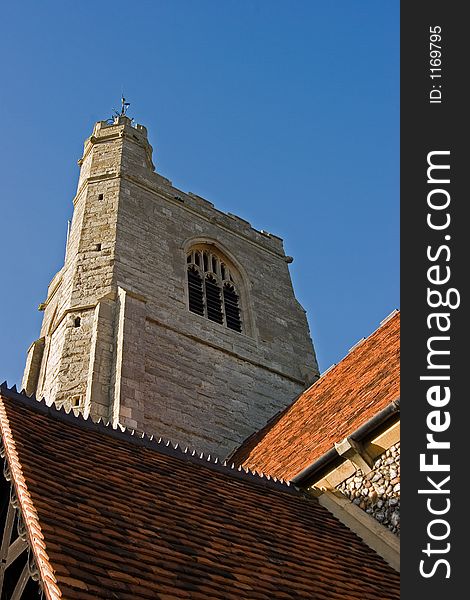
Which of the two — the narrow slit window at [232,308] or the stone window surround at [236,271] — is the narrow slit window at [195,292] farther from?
the narrow slit window at [232,308]

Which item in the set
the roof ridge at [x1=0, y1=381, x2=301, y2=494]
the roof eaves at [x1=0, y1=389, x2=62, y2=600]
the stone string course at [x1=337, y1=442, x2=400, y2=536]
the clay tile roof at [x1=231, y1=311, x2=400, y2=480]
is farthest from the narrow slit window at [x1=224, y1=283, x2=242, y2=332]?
the roof eaves at [x1=0, y1=389, x2=62, y2=600]

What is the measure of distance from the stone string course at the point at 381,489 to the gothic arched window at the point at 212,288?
835 centimetres

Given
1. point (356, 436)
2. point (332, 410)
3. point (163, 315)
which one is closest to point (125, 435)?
point (356, 436)

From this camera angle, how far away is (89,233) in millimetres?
14961

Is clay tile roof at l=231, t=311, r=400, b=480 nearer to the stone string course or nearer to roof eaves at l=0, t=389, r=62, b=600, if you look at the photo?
the stone string course

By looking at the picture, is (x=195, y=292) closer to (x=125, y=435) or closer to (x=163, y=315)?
(x=163, y=315)

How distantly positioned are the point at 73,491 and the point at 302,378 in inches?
428

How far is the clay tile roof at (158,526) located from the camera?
3.79m

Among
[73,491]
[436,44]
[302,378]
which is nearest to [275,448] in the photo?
[302,378]

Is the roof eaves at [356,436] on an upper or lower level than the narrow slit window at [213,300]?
lower

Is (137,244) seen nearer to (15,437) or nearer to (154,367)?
(154,367)

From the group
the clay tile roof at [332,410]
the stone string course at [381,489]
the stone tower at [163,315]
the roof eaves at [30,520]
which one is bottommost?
the roof eaves at [30,520]

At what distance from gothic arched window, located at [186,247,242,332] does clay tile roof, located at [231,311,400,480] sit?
3.11m

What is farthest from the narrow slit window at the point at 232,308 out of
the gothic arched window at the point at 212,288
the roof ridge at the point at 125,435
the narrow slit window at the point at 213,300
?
the roof ridge at the point at 125,435
